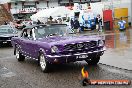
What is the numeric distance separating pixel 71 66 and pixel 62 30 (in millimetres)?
1317

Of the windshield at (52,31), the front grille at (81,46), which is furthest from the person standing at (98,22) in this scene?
the front grille at (81,46)

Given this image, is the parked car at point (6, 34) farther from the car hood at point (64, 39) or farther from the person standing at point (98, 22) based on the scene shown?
the person standing at point (98, 22)

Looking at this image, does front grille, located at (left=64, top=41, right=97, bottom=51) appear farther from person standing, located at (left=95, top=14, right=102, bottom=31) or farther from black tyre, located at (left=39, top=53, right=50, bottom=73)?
person standing, located at (left=95, top=14, right=102, bottom=31)

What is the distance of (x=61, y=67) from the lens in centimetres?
1173

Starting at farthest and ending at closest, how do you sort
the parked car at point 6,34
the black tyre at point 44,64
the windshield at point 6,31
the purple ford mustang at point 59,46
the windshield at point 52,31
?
1. the windshield at point 6,31
2. the parked car at point 6,34
3. the windshield at point 52,31
4. the black tyre at point 44,64
5. the purple ford mustang at point 59,46

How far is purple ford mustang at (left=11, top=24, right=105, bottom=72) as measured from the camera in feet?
33.1

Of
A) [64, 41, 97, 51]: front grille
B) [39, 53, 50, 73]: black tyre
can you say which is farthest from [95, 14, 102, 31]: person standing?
[64, 41, 97, 51]: front grille

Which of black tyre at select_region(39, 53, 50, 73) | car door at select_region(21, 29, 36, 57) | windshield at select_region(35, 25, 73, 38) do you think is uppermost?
windshield at select_region(35, 25, 73, 38)

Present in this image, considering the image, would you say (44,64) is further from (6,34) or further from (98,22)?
(98,22)

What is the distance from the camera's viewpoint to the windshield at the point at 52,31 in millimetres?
11633

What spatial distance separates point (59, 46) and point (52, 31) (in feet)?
5.94

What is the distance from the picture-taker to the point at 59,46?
10062 millimetres

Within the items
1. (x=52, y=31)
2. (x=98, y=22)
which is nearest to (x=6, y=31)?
(x=52, y=31)

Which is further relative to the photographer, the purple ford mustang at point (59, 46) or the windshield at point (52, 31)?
the windshield at point (52, 31)
